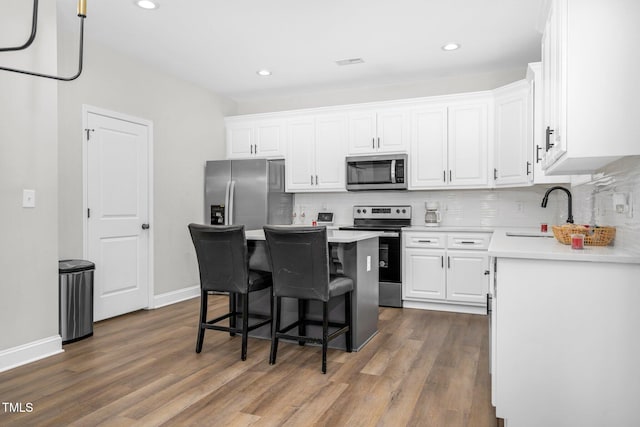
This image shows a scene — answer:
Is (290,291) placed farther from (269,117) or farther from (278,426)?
(269,117)

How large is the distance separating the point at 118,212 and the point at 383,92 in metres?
3.34

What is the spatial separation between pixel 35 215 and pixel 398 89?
4029 mm

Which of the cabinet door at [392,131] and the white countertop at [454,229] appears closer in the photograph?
the white countertop at [454,229]

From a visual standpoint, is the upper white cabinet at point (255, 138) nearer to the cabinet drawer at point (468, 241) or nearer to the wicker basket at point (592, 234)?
the cabinet drawer at point (468, 241)

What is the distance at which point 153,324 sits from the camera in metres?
3.94

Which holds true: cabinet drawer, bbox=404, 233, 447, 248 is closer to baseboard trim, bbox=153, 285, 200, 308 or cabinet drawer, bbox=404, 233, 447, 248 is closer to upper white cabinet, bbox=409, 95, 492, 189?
upper white cabinet, bbox=409, 95, 492, 189

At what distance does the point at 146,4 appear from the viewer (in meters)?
3.22

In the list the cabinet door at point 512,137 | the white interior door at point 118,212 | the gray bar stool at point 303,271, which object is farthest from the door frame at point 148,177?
the cabinet door at point 512,137

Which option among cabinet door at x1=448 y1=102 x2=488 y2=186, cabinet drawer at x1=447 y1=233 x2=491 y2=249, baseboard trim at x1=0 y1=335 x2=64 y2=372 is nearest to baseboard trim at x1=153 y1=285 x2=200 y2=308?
baseboard trim at x1=0 y1=335 x2=64 y2=372

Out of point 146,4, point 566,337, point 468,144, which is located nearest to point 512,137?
point 468,144

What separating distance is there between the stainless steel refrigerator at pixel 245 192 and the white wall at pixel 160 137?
174 mm

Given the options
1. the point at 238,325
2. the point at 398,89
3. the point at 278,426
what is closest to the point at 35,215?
the point at 238,325

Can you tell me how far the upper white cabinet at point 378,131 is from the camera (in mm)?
4836

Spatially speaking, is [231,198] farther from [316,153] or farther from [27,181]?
[27,181]
